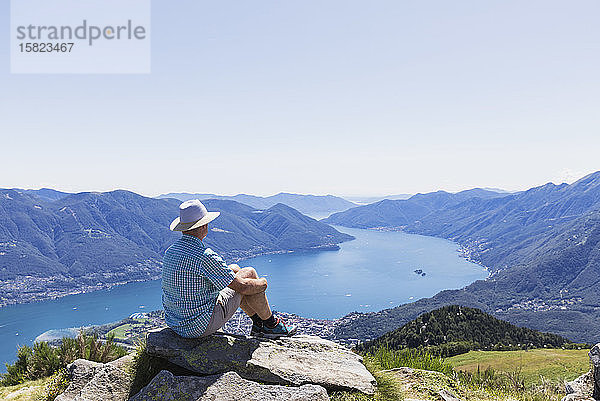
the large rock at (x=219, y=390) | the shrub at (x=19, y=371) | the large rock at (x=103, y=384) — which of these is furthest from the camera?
the shrub at (x=19, y=371)

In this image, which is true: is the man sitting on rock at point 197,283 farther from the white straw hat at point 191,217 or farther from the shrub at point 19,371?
the shrub at point 19,371

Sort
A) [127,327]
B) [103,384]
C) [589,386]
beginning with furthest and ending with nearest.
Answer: [127,327] → [589,386] → [103,384]

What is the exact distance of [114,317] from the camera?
444ft

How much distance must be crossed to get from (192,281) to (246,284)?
2.42 feet

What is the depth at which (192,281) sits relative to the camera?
520cm

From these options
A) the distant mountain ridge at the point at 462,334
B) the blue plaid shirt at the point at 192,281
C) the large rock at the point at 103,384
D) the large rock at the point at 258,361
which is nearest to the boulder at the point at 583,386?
the large rock at the point at 258,361

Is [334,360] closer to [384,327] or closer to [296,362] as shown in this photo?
[296,362]

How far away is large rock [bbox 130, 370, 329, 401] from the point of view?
15.2 ft

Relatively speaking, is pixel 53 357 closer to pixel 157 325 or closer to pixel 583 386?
pixel 583 386

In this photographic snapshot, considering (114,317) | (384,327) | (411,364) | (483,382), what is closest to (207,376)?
(411,364)

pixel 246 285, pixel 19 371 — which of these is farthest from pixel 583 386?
pixel 19 371

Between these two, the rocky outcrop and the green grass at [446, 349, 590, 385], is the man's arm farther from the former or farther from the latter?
the green grass at [446, 349, 590, 385]

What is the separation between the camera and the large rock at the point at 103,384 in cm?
507

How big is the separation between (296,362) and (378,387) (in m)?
1.24
